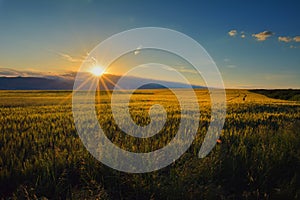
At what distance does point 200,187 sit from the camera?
2.91m

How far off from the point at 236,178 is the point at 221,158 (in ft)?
1.51

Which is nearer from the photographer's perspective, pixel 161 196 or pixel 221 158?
pixel 161 196

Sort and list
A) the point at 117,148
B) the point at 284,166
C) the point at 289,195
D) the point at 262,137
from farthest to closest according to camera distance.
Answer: the point at 262,137
the point at 117,148
the point at 284,166
the point at 289,195

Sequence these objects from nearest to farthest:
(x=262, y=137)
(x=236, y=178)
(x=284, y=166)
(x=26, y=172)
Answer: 1. (x=26, y=172)
2. (x=236, y=178)
3. (x=284, y=166)
4. (x=262, y=137)

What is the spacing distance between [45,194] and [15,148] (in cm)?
184

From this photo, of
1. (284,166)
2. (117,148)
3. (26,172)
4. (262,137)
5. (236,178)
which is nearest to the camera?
(26,172)

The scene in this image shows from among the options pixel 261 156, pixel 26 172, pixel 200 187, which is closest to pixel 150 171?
pixel 200 187

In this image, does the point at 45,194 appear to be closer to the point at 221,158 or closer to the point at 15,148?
the point at 15,148

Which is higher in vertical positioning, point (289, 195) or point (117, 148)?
point (117, 148)

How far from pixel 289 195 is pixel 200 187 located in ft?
3.42

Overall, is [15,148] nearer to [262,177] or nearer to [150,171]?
[150,171]

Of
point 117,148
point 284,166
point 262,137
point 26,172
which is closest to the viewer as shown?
point 26,172

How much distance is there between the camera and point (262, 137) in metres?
5.25

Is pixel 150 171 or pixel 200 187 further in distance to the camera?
pixel 150 171
